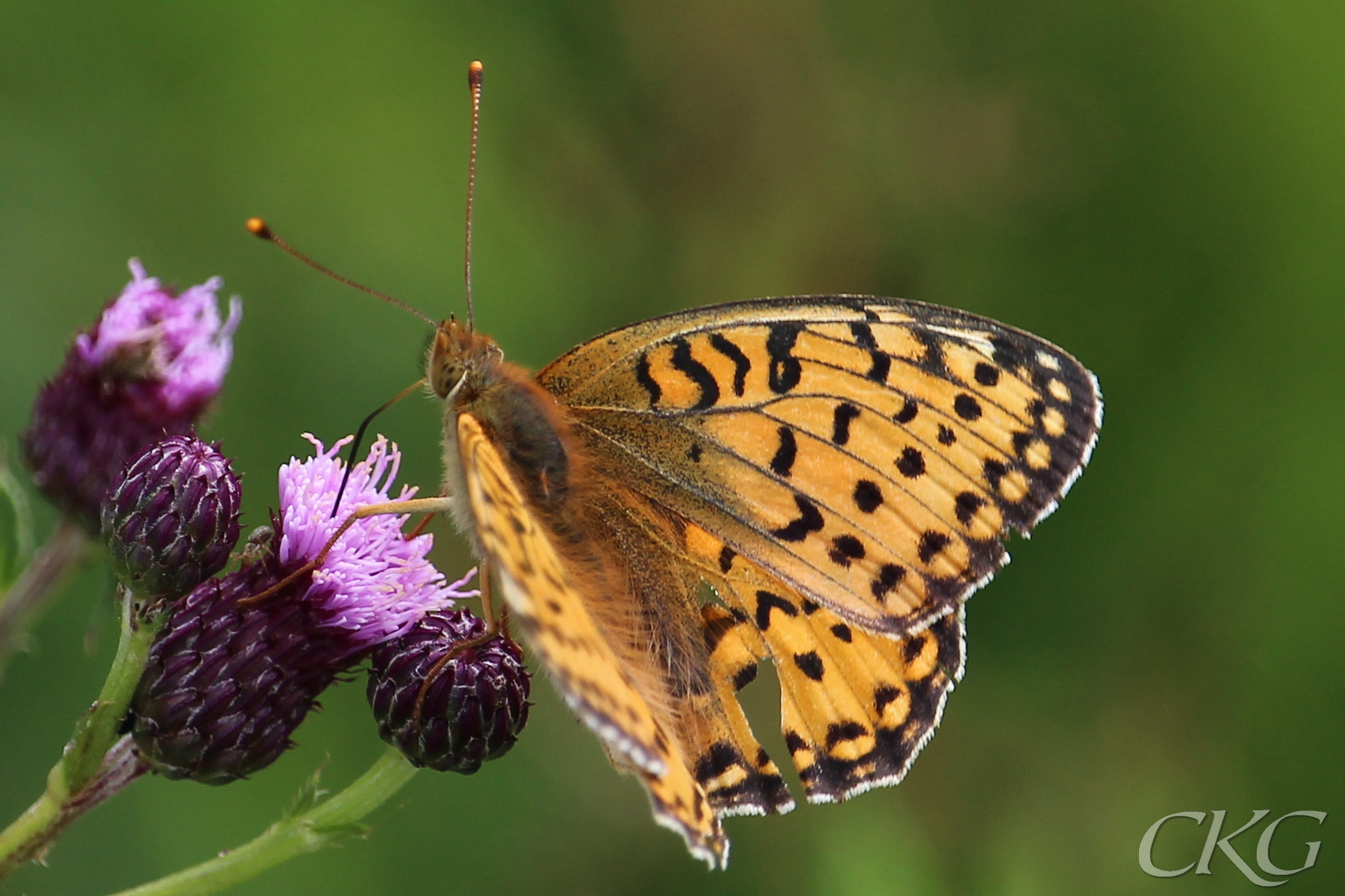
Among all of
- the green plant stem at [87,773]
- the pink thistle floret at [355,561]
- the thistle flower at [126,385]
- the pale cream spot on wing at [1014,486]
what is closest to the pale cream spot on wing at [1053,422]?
the pale cream spot on wing at [1014,486]

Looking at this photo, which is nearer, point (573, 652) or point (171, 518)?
point (573, 652)

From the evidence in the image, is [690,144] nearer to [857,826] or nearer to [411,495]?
[411,495]

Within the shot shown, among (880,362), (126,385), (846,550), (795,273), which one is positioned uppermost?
(795,273)

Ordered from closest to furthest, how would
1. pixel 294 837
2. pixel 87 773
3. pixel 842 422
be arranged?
pixel 87 773
pixel 294 837
pixel 842 422

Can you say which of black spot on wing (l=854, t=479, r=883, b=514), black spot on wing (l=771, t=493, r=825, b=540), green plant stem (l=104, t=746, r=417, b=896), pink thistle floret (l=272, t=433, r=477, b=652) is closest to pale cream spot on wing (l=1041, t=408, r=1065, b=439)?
black spot on wing (l=854, t=479, r=883, b=514)

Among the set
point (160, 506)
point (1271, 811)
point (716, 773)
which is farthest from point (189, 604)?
point (1271, 811)

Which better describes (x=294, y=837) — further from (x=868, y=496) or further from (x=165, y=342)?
(x=165, y=342)

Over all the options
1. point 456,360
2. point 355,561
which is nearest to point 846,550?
point 456,360

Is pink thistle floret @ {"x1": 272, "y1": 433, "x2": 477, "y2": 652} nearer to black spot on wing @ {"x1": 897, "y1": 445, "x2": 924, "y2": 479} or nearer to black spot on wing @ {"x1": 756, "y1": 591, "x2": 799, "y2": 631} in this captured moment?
black spot on wing @ {"x1": 756, "y1": 591, "x2": 799, "y2": 631}
